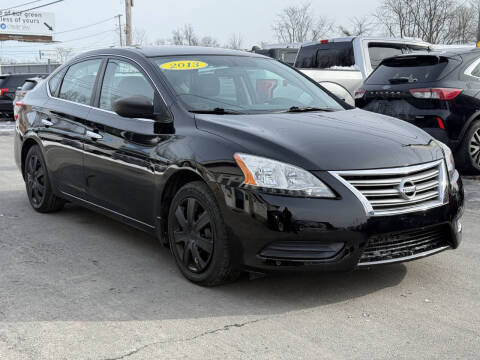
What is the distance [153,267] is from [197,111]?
1.17 meters

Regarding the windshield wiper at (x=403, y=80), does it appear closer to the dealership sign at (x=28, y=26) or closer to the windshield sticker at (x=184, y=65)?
the windshield sticker at (x=184, y=65)

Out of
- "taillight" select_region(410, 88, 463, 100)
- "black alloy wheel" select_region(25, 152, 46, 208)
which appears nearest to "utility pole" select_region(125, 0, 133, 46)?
"taillight" select_region(410, 88, 463, 100)

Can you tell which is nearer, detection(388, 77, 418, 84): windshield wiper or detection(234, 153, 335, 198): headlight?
detection(234, 153, 335, 198): headlight

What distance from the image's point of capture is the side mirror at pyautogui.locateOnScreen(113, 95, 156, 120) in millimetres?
4496

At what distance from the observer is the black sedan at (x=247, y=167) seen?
3732 millimetres

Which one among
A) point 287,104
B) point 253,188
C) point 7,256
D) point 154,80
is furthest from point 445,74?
point 7,256

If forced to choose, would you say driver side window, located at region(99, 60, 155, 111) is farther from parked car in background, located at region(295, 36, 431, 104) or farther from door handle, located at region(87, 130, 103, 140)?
parked car in background, located at region(295, 36, 431, 104)

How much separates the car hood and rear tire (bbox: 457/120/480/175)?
3.66m

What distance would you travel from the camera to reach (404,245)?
3.91 metres

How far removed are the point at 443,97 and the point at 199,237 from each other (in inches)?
189

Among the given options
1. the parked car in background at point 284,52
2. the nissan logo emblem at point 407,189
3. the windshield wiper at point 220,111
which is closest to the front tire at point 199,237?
the windshield wiper at point 220,111

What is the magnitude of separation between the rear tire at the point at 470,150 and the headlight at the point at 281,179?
4824 mm

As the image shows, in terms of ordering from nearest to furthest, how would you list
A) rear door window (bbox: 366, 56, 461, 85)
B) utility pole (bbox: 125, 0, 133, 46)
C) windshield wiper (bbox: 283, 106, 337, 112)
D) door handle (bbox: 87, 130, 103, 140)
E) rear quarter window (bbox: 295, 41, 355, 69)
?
windshield wiper (bbox: 283, 106, 337, 112)
door handle (bbox: 87, 130, 103, 140)
rear door window (bbox: 366, 56, 461, 85)
rear quarter window (bbox: 295, 41, 355, 69)
utility pole (bbox: 125, 0, 133, 46)

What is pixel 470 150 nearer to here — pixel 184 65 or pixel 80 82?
pixel 184 65
